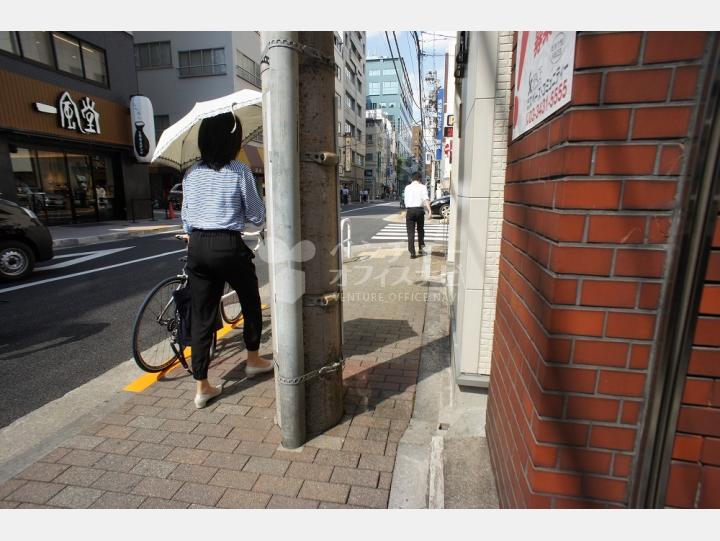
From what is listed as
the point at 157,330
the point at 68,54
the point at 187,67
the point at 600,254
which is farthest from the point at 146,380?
the point at 187,67

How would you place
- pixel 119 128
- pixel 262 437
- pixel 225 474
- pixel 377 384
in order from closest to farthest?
pixel 225 474, pixel 262 437, pixel 377 384, pixel 119 128

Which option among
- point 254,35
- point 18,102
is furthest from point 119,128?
point 254,35

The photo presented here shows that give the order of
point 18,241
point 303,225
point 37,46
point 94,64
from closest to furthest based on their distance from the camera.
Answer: point 303,225 < point 18,241 < point 37,46 < point 94,64

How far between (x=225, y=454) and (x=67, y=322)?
12.5 ft

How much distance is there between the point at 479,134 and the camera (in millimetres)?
2777

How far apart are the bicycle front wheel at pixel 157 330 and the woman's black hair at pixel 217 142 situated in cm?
122

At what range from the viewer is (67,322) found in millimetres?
5012

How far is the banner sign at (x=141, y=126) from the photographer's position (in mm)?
18031

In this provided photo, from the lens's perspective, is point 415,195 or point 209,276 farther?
point 415,195

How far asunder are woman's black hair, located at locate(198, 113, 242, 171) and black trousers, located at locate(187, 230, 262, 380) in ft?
1.63

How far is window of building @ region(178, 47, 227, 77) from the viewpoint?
25.7 metres

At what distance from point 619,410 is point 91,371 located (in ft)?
13.7

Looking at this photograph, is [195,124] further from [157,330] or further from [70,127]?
[70,127]

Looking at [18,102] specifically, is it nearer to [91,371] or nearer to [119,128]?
[119,128]
